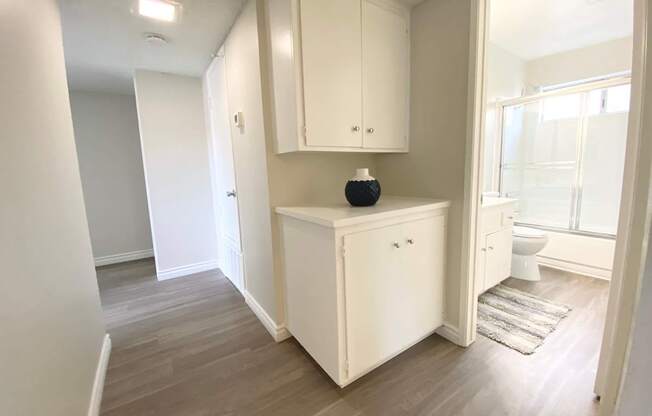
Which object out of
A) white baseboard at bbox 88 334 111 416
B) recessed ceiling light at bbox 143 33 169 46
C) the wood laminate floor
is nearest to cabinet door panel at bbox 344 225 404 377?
the wood laminate floor

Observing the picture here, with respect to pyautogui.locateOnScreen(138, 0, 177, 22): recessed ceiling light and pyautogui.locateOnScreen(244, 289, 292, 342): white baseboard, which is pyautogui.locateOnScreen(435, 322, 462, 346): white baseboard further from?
pyautogui.locateOnScreen(138, 0, 177, 22): recessed ceiling light

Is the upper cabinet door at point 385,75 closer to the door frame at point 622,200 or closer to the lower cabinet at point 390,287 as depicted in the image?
the door frame at point 622,200

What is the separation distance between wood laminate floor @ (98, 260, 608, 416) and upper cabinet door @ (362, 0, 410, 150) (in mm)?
1380

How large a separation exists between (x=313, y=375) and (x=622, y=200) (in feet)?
5.68

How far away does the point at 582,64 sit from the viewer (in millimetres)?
3102

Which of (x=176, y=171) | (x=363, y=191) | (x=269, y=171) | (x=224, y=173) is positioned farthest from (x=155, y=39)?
(x=363, y=191)

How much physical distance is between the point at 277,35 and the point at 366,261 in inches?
52.9

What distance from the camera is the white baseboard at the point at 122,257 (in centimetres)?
356

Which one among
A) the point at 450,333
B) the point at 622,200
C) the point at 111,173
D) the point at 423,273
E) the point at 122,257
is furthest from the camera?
the point at 122,257

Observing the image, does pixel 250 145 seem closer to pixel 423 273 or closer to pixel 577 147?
pixel 423 273

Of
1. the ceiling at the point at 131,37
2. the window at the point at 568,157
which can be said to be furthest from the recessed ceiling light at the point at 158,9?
the window at the point at 568,157

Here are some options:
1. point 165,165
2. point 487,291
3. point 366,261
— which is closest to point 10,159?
point 366,261

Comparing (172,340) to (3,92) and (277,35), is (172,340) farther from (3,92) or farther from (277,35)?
(277,35)

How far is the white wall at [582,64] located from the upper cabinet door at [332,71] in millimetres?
3142
